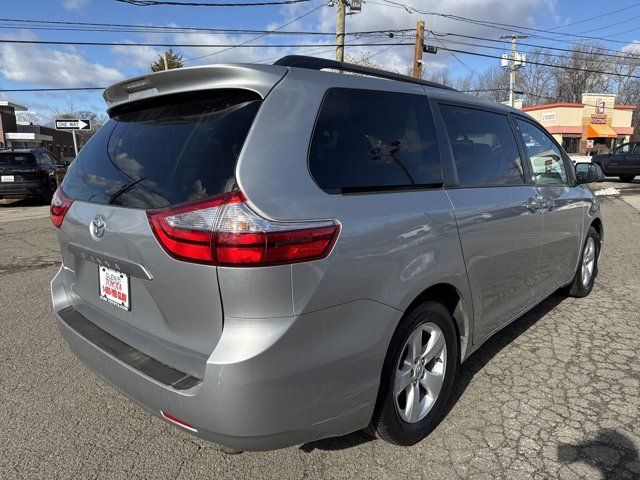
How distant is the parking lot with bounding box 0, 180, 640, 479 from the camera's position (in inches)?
91.8

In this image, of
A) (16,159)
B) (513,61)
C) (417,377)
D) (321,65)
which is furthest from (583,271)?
(513,61)

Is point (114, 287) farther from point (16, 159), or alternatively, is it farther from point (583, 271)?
point (16, 159)

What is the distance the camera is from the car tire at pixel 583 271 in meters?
4.69

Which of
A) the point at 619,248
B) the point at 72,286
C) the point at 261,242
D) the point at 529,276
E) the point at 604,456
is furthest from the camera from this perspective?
the point at 619,248

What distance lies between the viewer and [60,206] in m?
2.57

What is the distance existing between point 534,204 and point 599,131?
161 ft

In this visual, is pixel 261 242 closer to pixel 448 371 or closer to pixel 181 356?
pixel 181 356

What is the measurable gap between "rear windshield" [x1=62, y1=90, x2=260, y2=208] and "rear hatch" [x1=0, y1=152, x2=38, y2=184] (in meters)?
12.8

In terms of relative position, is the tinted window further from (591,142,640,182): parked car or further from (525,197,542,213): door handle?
(591,142,640,182): parked car

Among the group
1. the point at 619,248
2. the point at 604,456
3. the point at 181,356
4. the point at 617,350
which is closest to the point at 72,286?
the point at 181,356

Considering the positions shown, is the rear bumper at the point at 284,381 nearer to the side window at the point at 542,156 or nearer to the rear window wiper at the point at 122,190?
the rear window wiper at the point at 122,190

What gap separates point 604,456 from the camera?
2416 mm

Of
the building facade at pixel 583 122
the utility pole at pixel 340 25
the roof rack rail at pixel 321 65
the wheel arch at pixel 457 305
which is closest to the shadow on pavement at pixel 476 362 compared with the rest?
the wheel arch at pixel 457 305

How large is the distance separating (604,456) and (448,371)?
2.79 ft
